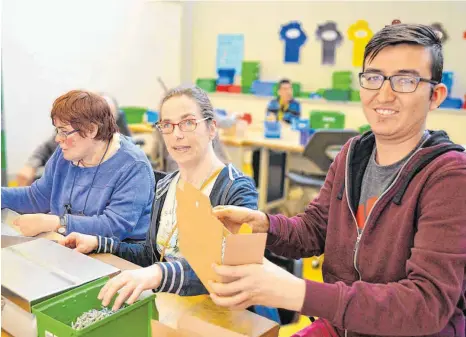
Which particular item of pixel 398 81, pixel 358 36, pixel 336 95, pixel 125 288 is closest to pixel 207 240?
pixel 125 288

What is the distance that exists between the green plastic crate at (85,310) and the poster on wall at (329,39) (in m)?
5.23

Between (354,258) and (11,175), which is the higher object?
(354,258)

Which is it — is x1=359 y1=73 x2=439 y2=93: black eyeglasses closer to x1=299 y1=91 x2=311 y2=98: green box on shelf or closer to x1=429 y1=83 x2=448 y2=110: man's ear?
x1=429 y1=83 x2=448 y2=110: man's ear

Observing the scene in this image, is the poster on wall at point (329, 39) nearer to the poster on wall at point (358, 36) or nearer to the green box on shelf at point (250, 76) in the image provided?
the poster on wall at point (358, 36)

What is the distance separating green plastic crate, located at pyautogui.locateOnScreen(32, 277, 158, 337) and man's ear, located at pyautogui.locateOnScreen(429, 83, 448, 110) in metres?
0.78

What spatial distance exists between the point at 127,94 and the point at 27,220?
4.79 metres

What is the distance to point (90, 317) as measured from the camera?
1003mm

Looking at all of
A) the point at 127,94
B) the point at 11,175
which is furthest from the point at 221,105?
the point at 11,175

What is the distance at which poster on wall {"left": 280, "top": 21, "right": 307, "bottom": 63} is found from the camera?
6.02 m

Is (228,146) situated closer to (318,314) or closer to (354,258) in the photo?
(354,258)

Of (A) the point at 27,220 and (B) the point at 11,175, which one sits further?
(B) the point at 11,175

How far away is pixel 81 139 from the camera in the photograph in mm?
1622

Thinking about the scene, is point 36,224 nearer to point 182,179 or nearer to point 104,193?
point 104,193

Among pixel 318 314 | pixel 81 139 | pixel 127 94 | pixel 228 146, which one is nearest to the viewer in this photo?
pixel 318 314
